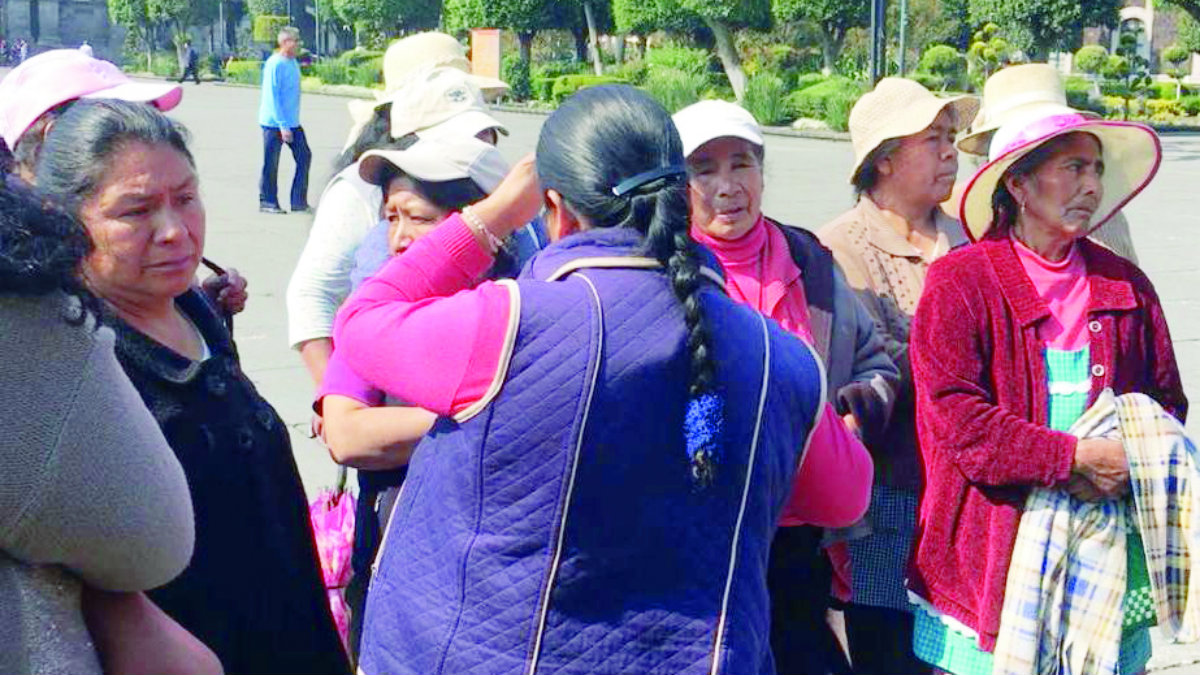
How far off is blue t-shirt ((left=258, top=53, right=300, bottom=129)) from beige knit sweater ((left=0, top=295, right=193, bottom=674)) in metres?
13.8

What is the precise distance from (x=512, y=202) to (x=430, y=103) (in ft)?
4.15

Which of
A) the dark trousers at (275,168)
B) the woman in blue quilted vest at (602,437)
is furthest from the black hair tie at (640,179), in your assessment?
the dark trousers at (275,168)

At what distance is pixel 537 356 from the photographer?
2.10 m

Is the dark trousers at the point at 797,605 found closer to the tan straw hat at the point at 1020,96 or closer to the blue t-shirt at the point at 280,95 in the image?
the tan straw hat at the point at 1020,96

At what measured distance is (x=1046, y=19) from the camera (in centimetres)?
3011

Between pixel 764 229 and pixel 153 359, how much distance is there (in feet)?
5.09

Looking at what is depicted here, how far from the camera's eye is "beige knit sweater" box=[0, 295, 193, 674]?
4.77 feet

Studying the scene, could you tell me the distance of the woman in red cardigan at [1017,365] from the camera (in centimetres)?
303

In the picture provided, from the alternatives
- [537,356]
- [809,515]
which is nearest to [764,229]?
[809,515]

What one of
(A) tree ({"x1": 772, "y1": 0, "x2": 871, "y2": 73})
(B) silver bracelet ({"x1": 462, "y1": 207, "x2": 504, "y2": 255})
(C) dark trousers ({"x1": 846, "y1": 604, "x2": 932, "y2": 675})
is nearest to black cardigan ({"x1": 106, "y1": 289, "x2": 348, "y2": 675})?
(B) silver bracelet ({"x1": 462, "y1": 207, "x2": 504, "y2": 255})

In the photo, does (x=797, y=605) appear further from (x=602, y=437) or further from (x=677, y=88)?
(x=677, y=88)

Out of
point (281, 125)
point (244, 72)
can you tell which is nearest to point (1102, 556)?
point (281, 125)

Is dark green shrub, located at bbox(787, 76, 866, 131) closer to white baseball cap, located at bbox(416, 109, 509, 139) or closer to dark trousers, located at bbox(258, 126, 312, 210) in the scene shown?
dark trousers, located at bbox(258, 126, 312, 210)

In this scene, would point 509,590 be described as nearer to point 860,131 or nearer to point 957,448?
Result: point 957,448
